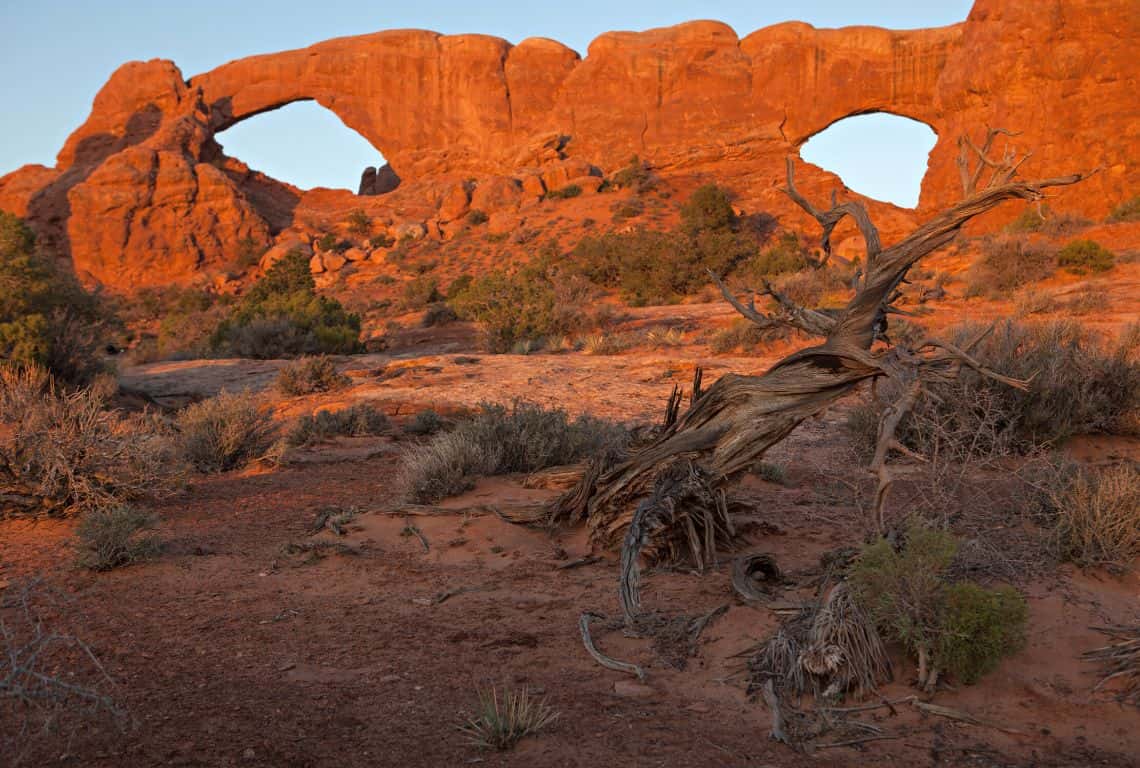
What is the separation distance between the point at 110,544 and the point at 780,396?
4009mm

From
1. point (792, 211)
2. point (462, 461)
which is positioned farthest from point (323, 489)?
point (792, 211)

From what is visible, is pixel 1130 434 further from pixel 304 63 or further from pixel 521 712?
pixel 304 63

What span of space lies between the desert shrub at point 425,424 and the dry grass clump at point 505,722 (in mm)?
6646

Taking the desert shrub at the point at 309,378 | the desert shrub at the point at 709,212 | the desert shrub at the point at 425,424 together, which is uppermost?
the desert shrub at the point at 709,212

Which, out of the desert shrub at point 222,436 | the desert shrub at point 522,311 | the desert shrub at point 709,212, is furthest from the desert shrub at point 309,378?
the desert shrub at point 709,212

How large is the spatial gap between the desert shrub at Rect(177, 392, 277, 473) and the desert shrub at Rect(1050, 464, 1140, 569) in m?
7.18

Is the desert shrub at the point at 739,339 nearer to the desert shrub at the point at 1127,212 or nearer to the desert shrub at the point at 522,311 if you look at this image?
the desert shrub at the point at 522,311

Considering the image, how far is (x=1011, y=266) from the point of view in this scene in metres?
16.0

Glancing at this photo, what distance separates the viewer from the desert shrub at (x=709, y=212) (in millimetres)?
33000

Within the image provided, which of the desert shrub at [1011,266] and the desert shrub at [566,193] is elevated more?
the desert shrub at [566,193]

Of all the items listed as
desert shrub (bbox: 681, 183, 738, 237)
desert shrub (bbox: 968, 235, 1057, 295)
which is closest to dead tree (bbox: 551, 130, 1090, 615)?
desert shrub (bbox: 968, 235, 1057, 295)

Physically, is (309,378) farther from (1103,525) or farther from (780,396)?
(1103,525)

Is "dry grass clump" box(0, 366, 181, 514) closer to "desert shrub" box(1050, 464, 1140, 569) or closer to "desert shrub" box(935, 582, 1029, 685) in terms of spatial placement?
"desert shrub" box(935, 582, 1029, 685)

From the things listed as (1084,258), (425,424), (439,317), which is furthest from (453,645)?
(439,317)
